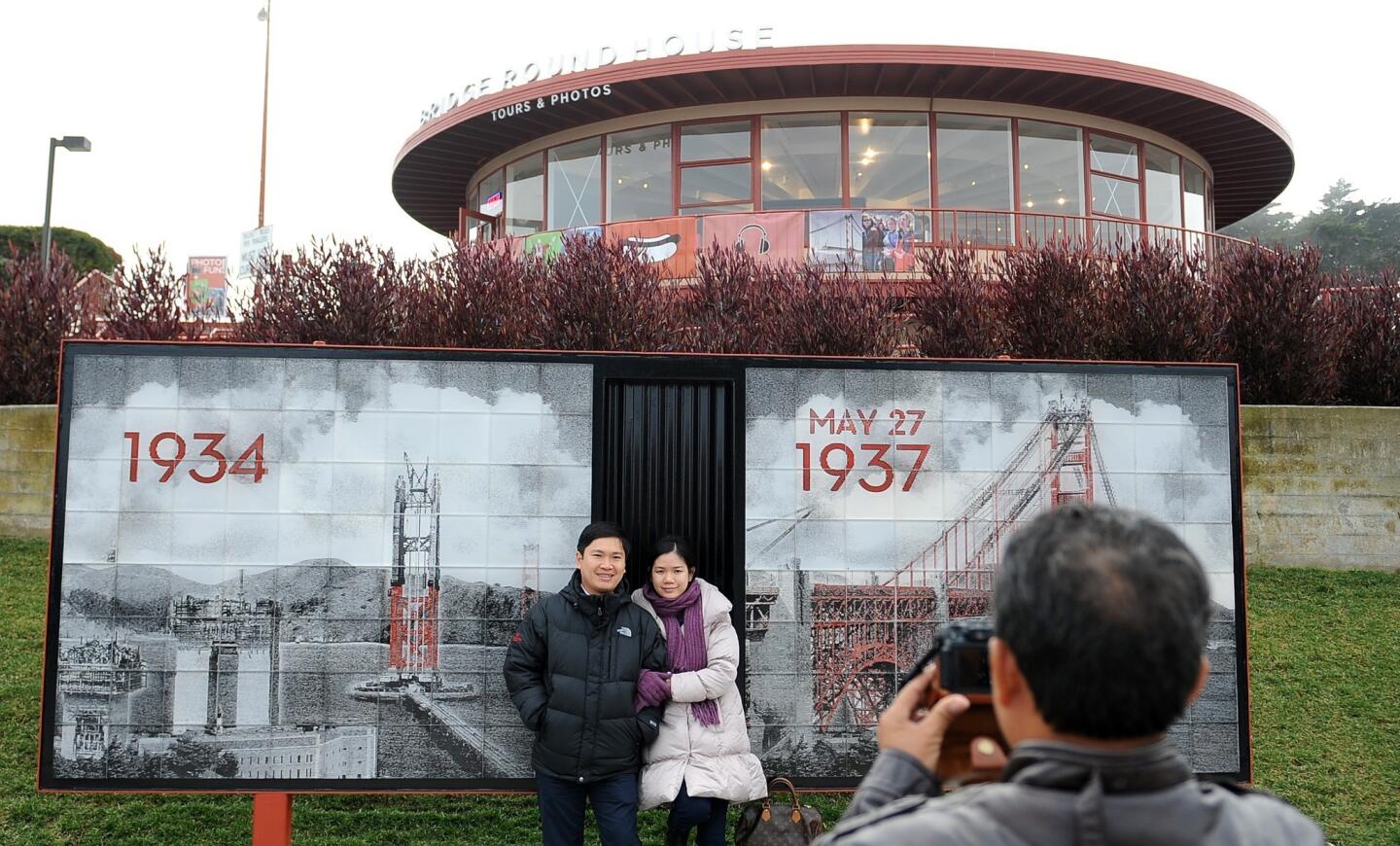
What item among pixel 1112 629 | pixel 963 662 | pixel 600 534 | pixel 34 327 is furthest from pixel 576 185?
pixel 1112 629

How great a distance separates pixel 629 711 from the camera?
4.43 m

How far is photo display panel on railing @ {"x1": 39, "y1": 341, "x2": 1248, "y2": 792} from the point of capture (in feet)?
16.1

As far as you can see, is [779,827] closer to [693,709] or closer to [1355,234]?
[693,709]

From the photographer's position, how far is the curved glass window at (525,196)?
60.4 ft

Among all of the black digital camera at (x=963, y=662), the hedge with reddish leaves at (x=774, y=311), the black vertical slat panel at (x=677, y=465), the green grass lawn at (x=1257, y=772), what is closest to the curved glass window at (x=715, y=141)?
the hedge with reddish leaves at (x=774, y=311)

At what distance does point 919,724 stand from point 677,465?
3.73 m

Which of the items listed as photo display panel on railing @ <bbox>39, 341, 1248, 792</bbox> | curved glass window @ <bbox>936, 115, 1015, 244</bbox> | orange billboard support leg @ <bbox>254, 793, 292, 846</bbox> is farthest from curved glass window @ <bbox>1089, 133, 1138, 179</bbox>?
orange billboard support leg @ <bbox>254, 793, 292, 846</bbox>

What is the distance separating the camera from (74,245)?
22328mm

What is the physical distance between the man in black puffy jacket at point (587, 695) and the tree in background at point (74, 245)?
20.1 m

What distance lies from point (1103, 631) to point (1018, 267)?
8.94m

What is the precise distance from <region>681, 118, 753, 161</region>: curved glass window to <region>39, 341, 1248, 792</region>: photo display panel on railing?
1217cm

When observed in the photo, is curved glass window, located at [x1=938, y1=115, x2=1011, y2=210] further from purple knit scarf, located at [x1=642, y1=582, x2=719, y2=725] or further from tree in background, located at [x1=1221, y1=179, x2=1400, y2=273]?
tree in background, located at [x1=1221, y1=179, x2=1400, y2=273]

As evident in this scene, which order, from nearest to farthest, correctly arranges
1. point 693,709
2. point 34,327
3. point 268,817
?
1. point 693,709
2. point 268,817
3. point 34,327

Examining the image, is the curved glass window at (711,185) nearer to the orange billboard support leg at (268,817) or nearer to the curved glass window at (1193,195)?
the curved glass window at (1193,195)
